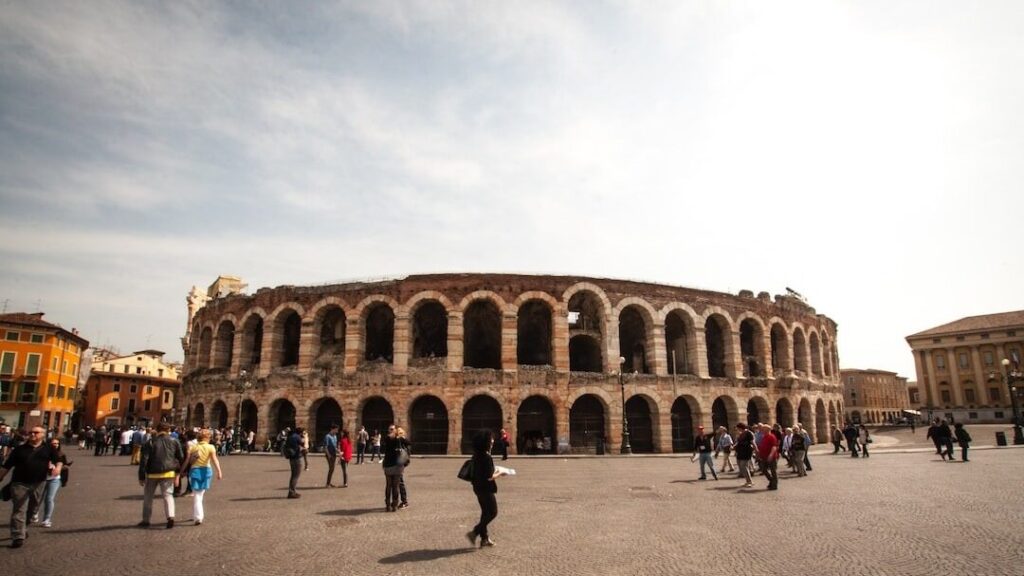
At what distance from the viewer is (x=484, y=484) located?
7.12m

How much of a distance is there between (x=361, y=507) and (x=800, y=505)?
8.39 meters

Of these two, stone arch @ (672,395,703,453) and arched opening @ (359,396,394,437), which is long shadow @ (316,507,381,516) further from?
stone arch @ (672,395,703,453)

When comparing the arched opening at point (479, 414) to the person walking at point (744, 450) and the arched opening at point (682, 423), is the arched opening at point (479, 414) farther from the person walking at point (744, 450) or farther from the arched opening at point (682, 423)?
the person walking at point (744, 450)

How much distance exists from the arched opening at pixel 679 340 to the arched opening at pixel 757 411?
405 centimetres

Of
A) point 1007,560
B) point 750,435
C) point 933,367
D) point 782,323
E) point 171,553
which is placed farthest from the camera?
point 933,367

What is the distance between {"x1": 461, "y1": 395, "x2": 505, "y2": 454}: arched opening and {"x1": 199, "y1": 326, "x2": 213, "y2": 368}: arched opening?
1879 centimetres

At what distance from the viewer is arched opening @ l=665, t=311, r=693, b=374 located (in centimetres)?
3103

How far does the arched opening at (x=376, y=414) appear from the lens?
2844cm

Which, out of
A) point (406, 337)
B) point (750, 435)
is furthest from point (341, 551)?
point (406, 337)

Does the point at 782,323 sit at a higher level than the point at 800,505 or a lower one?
higher

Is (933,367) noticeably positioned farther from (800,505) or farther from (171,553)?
(171,553)

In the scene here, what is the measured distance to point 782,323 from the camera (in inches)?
1361

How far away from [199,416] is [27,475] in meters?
28.8

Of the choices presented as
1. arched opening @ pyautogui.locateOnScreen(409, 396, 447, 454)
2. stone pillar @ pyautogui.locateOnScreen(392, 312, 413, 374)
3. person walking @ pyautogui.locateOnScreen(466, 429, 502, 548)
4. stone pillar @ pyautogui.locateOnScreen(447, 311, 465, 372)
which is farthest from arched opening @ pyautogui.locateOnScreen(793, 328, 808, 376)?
person walking @ pyautogui.locateOnScreen(466, 429, 502, 548)
